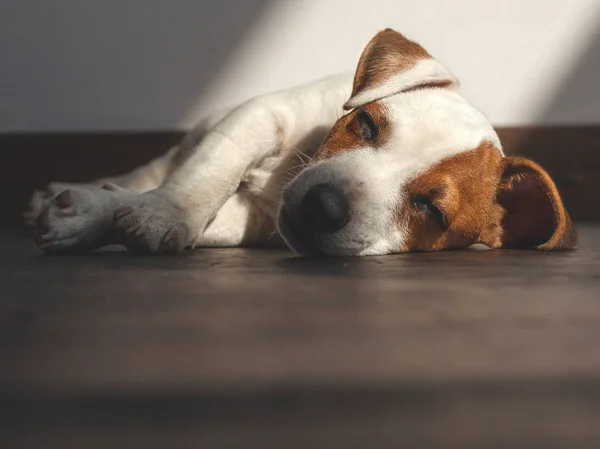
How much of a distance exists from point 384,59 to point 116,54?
3.62 feet

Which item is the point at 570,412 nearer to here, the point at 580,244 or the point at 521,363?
the point at 521,363

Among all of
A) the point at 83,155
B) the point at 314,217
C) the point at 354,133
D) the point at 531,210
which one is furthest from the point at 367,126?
the point at 83,155

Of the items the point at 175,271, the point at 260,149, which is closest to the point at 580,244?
the point at 260,149

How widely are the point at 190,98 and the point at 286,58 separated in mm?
324

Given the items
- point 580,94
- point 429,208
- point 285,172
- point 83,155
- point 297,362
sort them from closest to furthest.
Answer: point 297,362, point 429,208, point 285,172, point 83,155, point 580,94

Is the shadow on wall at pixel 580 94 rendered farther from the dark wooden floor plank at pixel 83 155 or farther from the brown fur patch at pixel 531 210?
the brown fur patch at pixel 531 210

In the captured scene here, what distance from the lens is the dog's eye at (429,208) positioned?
4.81 feet

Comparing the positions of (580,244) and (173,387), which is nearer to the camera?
(173,387)

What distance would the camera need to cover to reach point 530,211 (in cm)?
168

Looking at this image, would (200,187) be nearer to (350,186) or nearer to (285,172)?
(285,172)

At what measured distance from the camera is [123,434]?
0.52m

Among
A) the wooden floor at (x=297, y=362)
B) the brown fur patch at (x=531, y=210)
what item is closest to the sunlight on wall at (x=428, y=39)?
the brown fur patch at (x=531, y=210)

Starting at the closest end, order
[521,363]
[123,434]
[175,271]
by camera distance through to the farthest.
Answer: [123,434], [521,363], [175,271]

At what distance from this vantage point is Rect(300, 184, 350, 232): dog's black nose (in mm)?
1371
